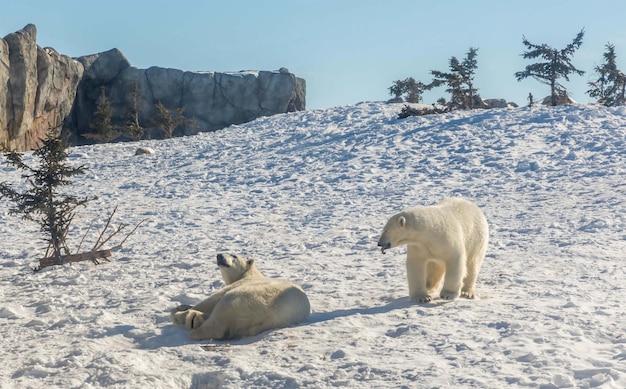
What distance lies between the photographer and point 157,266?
10656 millimetres

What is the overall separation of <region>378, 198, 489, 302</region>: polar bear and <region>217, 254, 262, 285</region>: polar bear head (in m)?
1.64

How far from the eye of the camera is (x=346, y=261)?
10.7 m

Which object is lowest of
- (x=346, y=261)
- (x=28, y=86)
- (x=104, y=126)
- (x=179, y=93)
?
(x=346, y=261)

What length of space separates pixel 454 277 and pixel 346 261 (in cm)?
308

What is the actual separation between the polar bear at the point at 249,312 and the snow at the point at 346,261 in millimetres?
160

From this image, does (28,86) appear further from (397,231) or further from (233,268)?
(397,231)

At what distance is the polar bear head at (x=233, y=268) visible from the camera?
8289 millimetres

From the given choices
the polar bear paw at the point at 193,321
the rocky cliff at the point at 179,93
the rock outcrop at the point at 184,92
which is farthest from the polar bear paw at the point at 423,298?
the rock outcrop at the point at 184,92

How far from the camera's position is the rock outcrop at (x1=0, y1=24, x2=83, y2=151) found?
30938 millimetres

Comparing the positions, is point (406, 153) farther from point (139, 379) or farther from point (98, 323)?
point (139, 379)

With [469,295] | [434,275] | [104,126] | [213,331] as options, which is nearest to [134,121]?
[104,126]

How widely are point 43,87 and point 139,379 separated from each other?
30.3m

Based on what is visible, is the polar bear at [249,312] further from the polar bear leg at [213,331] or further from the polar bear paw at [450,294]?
the polar bear paw at [450,294]

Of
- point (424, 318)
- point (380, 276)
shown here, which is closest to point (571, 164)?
point (380, 276)
